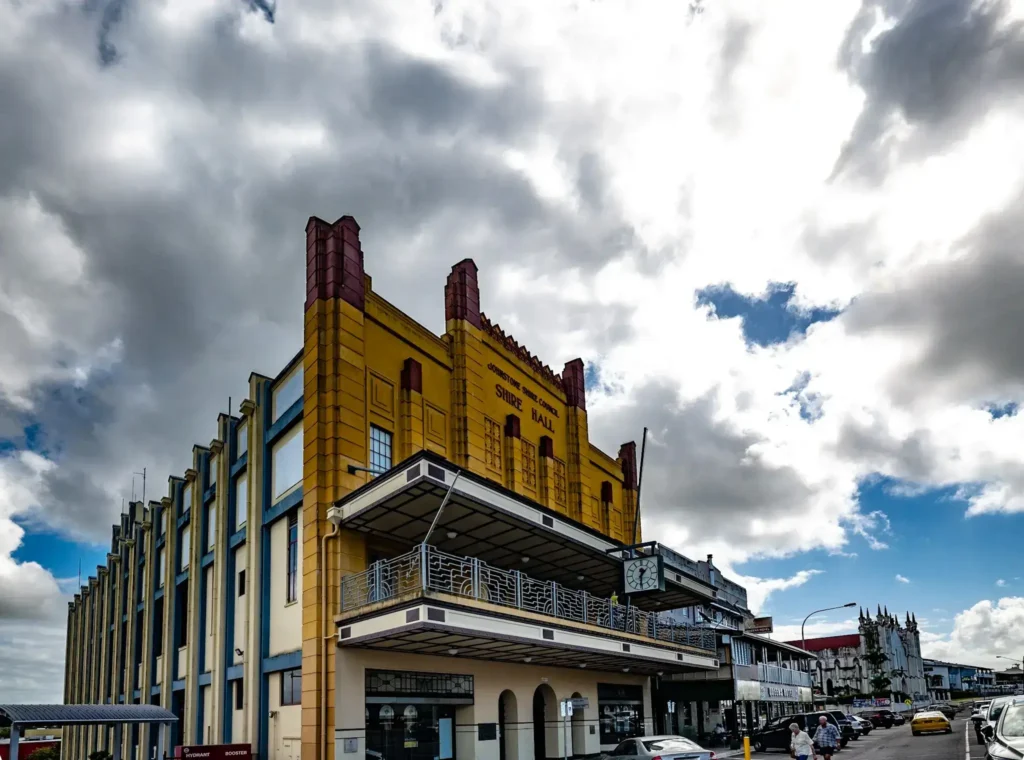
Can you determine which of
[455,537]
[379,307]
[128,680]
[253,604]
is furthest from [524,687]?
[128,680]

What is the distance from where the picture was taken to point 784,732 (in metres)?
38.8

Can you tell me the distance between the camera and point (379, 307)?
26.9 metres

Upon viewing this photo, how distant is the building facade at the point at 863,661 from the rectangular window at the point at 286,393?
111m

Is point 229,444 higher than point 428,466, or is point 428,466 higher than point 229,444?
point 229,444

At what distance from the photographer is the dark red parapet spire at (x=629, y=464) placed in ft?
141

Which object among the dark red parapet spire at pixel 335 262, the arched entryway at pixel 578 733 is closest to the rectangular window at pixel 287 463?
the dark red parapet spire at pixel 335 262

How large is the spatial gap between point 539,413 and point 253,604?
44.6ft

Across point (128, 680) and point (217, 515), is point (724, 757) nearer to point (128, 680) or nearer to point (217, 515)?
point (217, 515)

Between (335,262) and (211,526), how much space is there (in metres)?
13.8

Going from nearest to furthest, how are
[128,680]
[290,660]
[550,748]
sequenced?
[290,660] < [550,748] < [128,680]

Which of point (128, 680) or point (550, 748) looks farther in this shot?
point (128, 680)

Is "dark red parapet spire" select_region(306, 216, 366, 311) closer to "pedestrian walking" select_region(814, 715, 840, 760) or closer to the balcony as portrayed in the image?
the balcony

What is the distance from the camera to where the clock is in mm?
27875

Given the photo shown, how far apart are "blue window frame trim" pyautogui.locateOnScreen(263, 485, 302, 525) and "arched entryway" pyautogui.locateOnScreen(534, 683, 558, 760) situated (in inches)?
445
